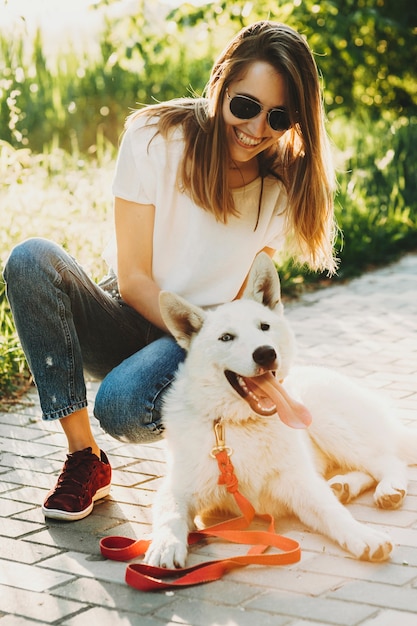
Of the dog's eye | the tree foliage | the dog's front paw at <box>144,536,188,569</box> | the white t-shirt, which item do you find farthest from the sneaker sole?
the tree foliage

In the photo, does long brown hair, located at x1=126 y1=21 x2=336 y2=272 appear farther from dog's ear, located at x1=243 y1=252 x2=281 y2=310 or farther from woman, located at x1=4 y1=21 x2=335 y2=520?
dog's ear, located at x1=243 y1=252 x2=281 y2=310

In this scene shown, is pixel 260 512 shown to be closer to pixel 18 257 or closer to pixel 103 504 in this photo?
pixel 103 504

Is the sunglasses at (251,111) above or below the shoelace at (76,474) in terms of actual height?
above

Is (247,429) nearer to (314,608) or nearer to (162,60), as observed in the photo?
(314,608)

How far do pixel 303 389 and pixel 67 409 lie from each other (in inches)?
35.6

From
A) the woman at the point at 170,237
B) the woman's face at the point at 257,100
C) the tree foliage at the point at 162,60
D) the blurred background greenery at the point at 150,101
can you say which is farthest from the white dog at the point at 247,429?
the tree foliage at the point at 162,60

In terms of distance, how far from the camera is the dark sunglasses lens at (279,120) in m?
3.12

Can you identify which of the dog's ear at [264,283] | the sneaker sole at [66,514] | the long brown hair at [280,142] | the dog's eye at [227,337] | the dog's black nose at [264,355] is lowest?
the sneaker sole at [66,514]

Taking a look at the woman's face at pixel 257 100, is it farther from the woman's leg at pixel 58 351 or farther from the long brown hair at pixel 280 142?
A: the woman's leg at pixel 58 351

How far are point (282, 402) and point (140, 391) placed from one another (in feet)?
1.93

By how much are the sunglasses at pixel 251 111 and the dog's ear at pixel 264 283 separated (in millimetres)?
515

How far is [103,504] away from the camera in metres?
3.16

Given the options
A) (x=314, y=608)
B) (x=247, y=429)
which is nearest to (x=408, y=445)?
(x=247, y=429)

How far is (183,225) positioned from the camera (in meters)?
3.36
